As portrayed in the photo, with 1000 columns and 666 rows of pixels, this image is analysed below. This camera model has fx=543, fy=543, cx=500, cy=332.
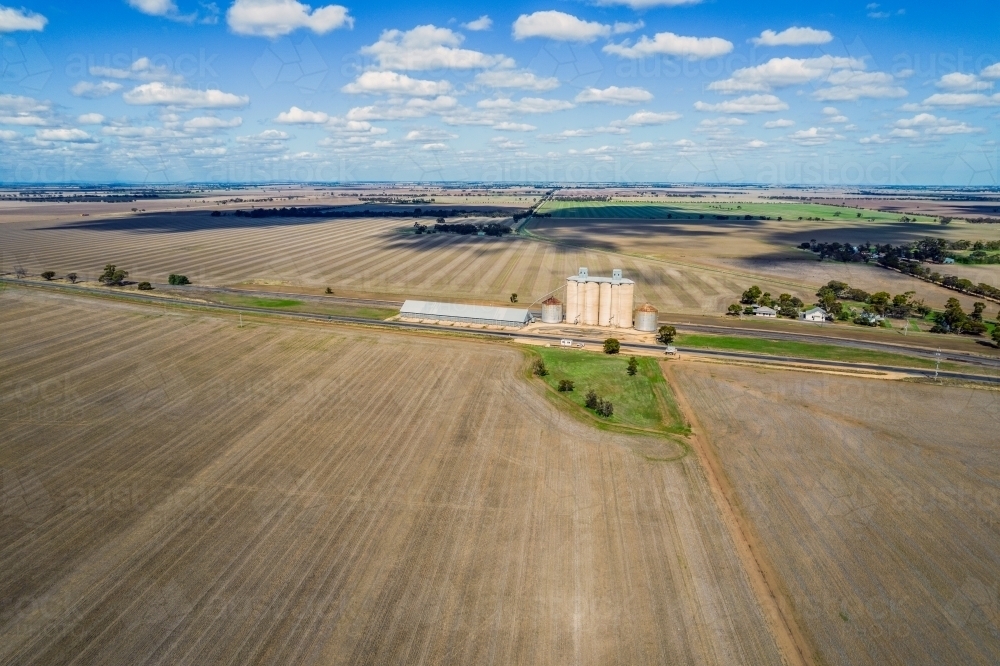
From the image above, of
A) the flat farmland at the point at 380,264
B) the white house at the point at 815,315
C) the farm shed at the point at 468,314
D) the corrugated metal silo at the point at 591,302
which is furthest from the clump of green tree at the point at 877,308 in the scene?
the farm shed at the point at 468,314

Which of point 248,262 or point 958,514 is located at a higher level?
point 248,262

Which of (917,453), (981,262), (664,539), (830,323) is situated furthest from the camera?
(981,262)

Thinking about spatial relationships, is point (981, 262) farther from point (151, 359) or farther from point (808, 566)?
point (151, 359)

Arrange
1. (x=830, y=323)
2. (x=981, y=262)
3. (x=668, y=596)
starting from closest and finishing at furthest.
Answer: (x=668, y=596) → (x=830, y=323) → (x=981, y=262)

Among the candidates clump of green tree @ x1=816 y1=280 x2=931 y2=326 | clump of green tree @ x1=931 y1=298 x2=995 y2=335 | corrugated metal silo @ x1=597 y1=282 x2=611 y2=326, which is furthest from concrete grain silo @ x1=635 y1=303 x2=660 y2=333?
clump of green tree @ x1=931 y1=298 x2=995 y2=335

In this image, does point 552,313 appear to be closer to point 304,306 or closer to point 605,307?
point 605,307

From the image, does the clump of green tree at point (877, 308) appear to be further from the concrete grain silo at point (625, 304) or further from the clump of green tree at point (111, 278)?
the clump of green tree at point (111, 278)

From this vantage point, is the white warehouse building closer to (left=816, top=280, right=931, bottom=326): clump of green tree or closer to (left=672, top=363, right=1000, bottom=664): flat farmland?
(left=672, top=363, right=1000, bottom=664): flat farmland

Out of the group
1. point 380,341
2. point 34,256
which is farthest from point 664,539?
point 34,256
